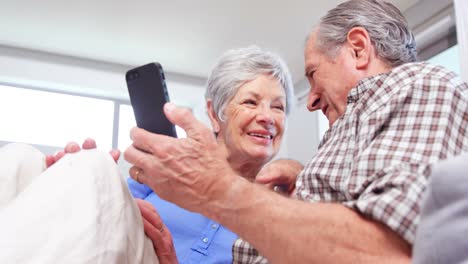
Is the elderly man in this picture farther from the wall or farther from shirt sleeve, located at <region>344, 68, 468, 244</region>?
the wall

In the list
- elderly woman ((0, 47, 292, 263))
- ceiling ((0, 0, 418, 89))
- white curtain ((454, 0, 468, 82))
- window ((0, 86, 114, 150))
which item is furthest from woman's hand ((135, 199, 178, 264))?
window ((0, 86, 114, 150))

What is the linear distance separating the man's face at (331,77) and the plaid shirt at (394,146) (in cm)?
15

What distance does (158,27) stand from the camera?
105 inches

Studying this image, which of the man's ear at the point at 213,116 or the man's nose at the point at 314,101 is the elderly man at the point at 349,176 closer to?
the man's nose at the point at 314,101

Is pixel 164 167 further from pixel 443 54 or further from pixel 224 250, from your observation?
pixel 443 54

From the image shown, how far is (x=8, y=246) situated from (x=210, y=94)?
102cm

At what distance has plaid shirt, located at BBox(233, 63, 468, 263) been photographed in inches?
20.5

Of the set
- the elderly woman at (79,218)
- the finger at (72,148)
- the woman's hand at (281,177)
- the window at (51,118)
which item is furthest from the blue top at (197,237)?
the window at (51,118)

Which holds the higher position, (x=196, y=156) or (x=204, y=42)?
(x=196, y=156)

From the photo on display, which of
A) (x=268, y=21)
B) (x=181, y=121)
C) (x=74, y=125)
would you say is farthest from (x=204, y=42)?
(x=181, y=121)

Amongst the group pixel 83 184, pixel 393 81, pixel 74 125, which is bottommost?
pixel 74 125

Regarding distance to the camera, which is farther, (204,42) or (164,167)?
(204,42)

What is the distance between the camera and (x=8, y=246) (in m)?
0.54

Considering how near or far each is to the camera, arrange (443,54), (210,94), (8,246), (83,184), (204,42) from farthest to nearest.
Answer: (204,42) < (443,54) < (210,94) < (83,184) < (8,246)
